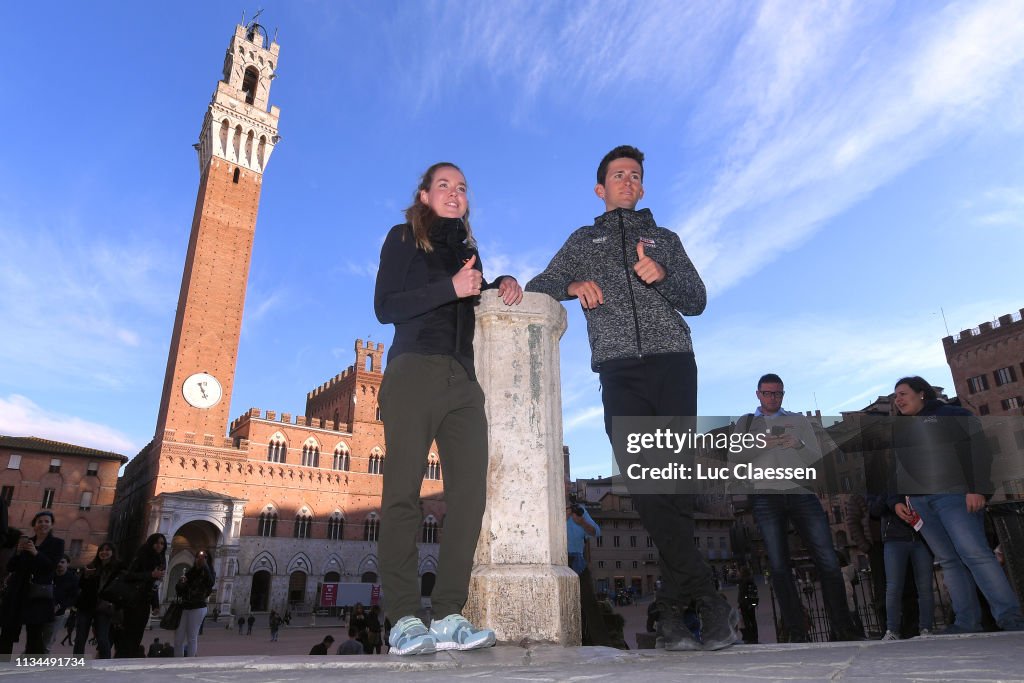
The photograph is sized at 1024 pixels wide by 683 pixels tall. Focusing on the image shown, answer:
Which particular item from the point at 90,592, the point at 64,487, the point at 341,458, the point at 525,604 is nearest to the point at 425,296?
the point at 525,604

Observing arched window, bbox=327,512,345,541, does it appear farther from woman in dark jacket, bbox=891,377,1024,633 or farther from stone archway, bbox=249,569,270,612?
woman in dark jacket, bbox=891,377,1024,633

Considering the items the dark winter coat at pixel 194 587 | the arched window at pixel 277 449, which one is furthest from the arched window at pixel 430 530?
the dark winter coat at pixel 194 587

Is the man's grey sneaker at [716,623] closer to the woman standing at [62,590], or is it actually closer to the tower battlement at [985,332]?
the woman standing at [62,590]

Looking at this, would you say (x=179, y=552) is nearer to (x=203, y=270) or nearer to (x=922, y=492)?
(x=203, y=270)

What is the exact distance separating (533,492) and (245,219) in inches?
1384

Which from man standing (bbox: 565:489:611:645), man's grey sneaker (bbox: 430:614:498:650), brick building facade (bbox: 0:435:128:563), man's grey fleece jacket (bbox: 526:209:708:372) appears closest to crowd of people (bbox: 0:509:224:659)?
man standing (bbox: 565:489:611:645)

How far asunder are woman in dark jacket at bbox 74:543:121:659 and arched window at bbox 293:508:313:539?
25240 mm

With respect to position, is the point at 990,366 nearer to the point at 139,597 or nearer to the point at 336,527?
the point at 336,527

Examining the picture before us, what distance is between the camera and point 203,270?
3177 cm

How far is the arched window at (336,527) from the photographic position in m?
32.4

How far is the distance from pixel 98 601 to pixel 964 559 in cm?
717

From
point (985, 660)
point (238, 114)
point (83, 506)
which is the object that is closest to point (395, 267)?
point (985, 660)

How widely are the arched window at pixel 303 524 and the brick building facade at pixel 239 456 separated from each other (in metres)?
0.05

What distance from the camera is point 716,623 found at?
2426mm
